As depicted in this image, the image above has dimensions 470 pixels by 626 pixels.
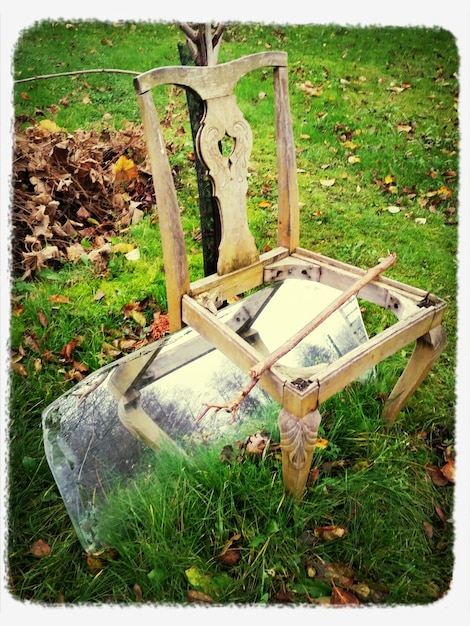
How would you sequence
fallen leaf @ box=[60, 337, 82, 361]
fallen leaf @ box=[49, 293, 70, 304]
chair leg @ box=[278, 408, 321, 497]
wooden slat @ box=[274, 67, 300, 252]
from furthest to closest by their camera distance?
fallen leaf @ box=[49, 293, 70, 304] → fallen leaf @ box=[60, 337, 82, 361] → wooden slat @ box=[274, 67, 300, 252] → chair leg @ box=[278, 408, 321, 497]

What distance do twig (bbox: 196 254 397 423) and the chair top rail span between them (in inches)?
32.6

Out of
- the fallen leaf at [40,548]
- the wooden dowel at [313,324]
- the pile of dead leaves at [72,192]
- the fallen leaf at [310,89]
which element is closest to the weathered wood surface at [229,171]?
the wooden dowel at [313,324]

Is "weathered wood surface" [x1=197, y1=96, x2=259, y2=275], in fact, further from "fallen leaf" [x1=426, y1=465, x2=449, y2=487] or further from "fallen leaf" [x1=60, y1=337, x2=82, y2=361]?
"fallen leaf" [x1=426, y1=465, x2=449, y2=487]

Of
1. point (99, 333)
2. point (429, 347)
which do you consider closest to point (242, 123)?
point (429, 347)

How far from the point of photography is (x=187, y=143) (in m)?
3.96

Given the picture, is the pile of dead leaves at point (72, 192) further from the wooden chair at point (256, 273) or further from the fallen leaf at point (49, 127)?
the wooden chair at point (256, 273)

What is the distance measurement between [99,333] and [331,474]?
51.7 inches

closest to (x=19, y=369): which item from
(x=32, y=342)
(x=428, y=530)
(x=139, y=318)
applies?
(x=32, y=342)

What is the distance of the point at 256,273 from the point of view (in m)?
2.07

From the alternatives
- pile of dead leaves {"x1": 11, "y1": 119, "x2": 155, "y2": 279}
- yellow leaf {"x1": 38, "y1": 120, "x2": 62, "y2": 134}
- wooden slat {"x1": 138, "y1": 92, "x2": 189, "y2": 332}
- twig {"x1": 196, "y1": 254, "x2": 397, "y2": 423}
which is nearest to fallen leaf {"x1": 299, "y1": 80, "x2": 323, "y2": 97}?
pile of dead leaves {"x1": 11, "y1": 119, "x2": 155, "y2": 279}

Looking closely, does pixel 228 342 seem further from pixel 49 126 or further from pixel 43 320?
pixel 49 126

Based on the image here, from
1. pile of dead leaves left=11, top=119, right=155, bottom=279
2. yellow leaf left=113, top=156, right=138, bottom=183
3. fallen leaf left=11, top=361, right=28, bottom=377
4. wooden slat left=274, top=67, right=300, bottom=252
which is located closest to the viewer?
wooden slat left=274, top=67, right=300, bottom=252

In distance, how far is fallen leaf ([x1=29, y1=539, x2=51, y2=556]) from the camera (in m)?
1.75

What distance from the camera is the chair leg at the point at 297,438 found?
1.44 metres
